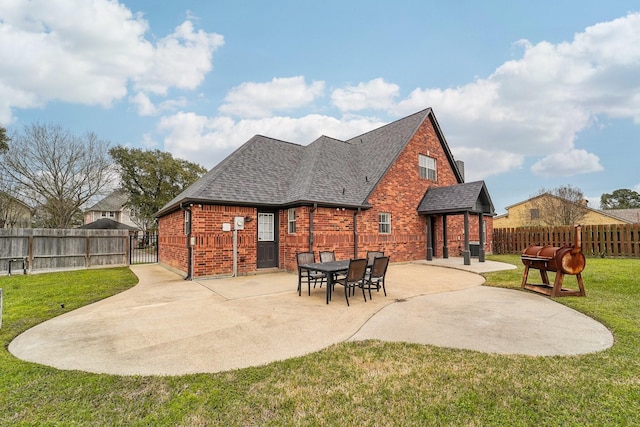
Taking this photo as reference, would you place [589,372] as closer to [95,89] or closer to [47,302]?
[47,302]

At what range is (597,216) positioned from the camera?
30.4 metres

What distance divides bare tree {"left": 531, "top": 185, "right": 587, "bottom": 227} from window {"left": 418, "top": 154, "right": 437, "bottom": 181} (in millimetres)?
19415

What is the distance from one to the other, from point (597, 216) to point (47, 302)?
142ft

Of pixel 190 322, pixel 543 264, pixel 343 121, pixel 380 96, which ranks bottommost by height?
pixel 190 322

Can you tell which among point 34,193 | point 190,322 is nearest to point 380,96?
point 190,322

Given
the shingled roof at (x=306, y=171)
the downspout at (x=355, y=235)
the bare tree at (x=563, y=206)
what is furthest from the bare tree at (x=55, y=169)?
the bare tree at (x=563, y=206)

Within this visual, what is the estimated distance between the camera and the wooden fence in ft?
40.8

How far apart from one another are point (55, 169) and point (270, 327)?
29310mm

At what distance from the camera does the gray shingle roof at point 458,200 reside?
13852mm

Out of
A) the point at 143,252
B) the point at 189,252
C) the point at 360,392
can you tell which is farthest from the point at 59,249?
the point at 360,392

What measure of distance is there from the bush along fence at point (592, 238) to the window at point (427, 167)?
26.0ft

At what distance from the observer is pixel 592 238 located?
16.7m

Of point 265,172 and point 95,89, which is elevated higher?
point 95,89

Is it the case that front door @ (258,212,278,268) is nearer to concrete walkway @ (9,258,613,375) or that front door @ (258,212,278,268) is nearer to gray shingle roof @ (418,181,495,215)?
concrete walkway @ (9,258,613,375)
